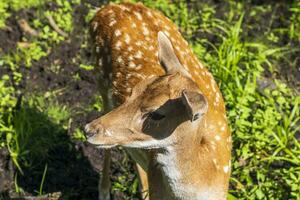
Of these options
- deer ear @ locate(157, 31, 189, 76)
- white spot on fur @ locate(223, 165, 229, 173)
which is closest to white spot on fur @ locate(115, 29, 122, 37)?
deer ear @ locate(157, 31, 189, 76)

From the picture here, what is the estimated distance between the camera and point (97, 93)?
6.55 metres

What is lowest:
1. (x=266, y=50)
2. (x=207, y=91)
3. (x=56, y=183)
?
(x=56, y=183)

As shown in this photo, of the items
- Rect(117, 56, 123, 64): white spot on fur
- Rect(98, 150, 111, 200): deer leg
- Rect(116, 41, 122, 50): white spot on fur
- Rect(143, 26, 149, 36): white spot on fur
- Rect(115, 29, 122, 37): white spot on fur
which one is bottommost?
Rect(98, 150, 111, 200): deer leg

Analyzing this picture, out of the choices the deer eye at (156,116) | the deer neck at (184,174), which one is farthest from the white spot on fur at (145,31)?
the deer eye at (156,116)

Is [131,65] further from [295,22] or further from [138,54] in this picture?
[295,22]

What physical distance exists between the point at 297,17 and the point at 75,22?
2403 mm

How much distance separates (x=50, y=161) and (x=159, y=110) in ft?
7.49

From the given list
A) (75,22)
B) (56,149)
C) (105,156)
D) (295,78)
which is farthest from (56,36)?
(295,78)

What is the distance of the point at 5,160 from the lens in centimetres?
593

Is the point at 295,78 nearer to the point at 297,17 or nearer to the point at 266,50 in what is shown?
the point at 266,50

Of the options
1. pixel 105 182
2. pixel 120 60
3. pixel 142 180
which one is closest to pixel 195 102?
pixel 120 60

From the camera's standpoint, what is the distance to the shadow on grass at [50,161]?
582cm

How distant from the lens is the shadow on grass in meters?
5.82

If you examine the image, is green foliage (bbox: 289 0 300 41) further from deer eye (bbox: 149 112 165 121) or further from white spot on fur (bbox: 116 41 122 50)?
deer eye (bbox: 149 112 165 121)
